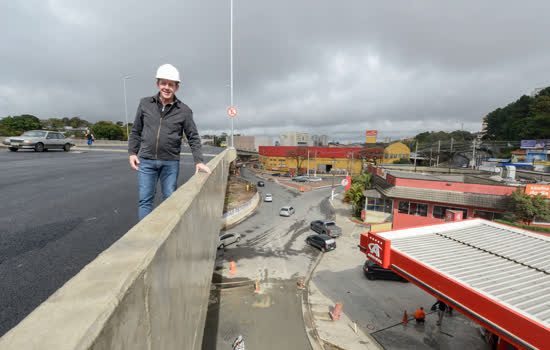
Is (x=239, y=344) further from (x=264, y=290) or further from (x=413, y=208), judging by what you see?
(x=413, y=208)

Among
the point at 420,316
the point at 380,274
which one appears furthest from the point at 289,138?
the point at 420,316

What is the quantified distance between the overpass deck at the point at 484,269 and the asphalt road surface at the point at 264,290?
5878mm

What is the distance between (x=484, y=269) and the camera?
8047mm

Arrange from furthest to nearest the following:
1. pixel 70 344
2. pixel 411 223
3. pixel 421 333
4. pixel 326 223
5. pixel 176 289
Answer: pixel 326 223
pixel 411 223
pixel 421 333
pixel 176 289
pixel 70 344

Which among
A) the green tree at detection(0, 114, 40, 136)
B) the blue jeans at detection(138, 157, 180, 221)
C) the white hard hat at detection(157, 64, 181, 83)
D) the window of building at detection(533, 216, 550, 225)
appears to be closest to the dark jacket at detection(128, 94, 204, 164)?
the blue jeans at detection(138, 157, 180, 221)

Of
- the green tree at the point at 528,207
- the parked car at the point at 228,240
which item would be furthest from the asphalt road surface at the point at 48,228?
the green tree at the point at 528,207

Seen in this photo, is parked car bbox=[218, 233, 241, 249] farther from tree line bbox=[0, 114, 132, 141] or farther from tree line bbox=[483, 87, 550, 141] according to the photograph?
tree line bbox=[483, 87, 550, 141]

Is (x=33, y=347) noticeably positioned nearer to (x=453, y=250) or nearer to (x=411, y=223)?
(x=453, y=250)

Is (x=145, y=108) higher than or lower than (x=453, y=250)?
higher

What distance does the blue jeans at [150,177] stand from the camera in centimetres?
370

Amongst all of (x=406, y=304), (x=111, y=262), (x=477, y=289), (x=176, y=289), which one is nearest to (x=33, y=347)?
(x=111, y=262)

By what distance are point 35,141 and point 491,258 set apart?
2397 centimetres

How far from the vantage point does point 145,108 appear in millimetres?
3619

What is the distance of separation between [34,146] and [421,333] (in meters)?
24.6
